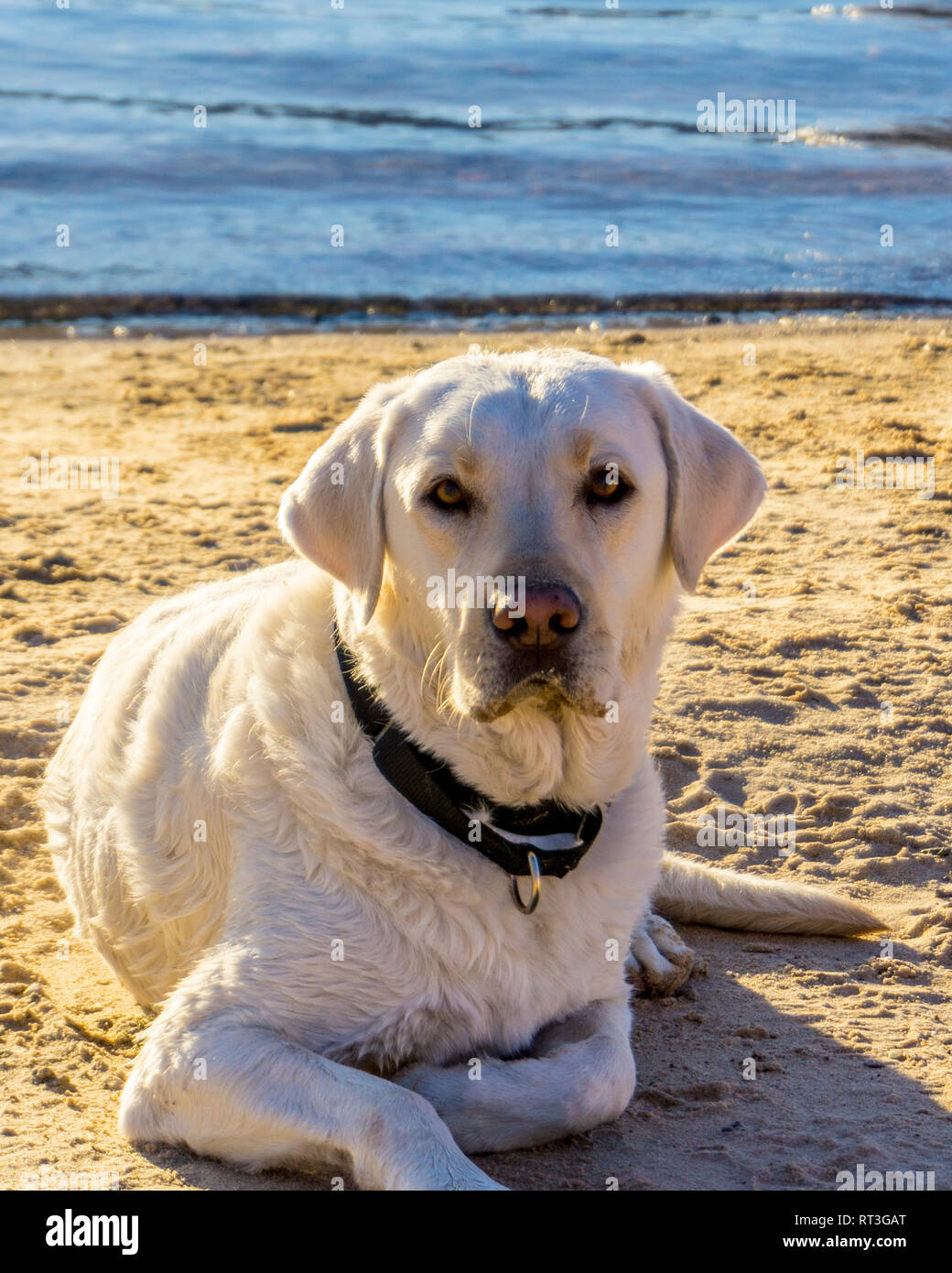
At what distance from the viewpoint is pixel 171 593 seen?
22.1ft

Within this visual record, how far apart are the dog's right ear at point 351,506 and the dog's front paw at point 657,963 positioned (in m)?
1.36

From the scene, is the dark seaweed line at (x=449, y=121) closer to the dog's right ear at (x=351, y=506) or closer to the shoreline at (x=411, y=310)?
the shoreline at (x=411, y=310)

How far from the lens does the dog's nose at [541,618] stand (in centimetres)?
310

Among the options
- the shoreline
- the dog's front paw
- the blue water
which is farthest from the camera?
the blue water

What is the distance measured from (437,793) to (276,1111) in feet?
2.52

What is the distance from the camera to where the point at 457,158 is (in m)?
18.8

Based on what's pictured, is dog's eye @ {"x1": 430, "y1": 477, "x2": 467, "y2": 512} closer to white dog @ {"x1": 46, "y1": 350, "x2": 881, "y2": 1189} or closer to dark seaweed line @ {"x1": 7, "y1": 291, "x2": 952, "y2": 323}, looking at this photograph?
white dog @ {"x1": 46, "y1": 350, "x2": 881, "y2": 1189}

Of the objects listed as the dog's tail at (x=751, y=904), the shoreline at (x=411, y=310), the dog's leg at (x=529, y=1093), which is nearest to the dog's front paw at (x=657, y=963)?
the dog's tail at (x=751, y=904)

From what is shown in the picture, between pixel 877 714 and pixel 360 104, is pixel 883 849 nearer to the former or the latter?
pixel 877 714

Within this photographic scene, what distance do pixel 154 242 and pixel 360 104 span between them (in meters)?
8.77

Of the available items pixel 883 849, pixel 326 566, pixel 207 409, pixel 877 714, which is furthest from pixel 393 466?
pixel 207 409

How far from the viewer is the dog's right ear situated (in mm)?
3502

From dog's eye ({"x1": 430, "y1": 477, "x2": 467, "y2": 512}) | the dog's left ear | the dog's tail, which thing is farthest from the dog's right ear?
the dog's tail

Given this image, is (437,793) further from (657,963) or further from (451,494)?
(657,963)
